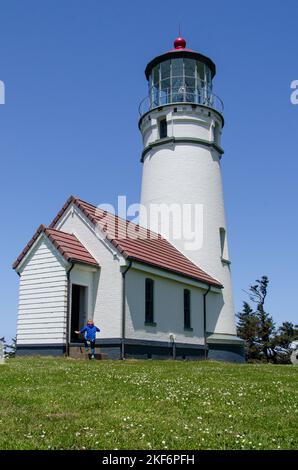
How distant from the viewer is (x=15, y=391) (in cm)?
978

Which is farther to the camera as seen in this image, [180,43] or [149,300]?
[180,43]

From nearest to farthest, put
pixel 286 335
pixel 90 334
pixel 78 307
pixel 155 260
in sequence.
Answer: pixel 90 334 → pixel 78 307 → pixel 155 260 → pixel 286 335

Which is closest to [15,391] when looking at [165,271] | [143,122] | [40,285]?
[40,285]

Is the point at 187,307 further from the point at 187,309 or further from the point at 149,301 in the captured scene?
the point at 149,301

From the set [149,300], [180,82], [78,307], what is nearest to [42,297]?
[78,307]

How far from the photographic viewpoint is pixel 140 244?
79.0 feet

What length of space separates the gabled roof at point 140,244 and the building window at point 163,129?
6.04 m

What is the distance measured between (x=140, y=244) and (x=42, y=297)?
5.73 metres

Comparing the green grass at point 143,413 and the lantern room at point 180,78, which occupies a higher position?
the lantern room at point 180,78

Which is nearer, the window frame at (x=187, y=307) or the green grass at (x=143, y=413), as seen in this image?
the green grass at (x=143, y=413)

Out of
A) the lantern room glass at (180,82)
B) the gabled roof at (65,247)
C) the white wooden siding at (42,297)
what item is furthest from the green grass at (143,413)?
the lantern room glass at (180,82)

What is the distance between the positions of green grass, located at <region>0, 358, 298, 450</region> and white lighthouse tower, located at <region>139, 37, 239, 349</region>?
16.3 meters

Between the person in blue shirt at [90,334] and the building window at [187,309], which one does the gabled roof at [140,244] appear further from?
the person in blue shirt at [90,334]

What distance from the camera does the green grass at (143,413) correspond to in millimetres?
6445
